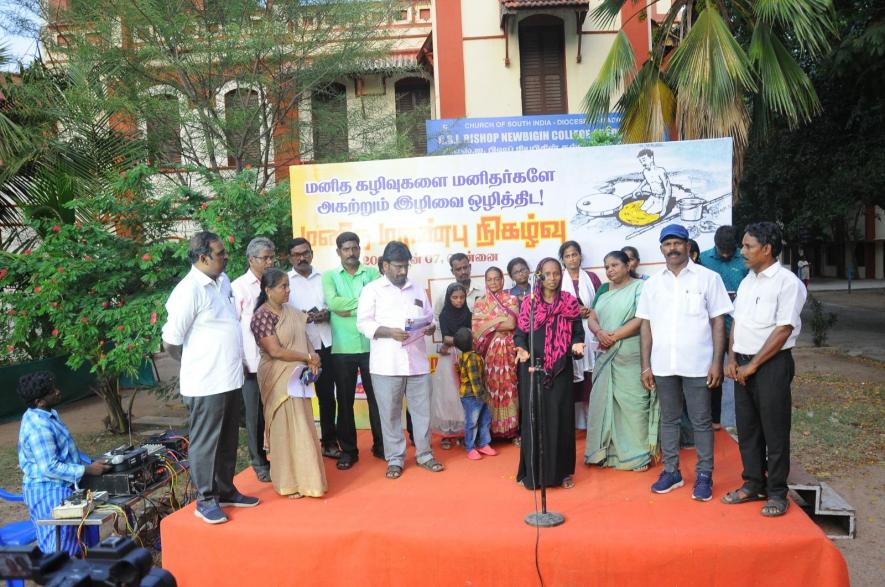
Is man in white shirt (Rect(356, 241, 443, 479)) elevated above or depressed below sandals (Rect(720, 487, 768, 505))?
above

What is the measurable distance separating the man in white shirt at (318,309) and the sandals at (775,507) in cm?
296

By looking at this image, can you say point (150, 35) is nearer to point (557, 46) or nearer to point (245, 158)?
point (245, 158)

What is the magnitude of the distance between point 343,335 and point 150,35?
261 inches

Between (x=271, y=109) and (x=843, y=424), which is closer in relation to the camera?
(x=843, y=424)

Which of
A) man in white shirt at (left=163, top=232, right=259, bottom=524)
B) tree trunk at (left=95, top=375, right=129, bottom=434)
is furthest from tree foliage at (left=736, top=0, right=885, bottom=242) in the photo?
tree trunk at (left=95, top=375, right=129, bottom=434)

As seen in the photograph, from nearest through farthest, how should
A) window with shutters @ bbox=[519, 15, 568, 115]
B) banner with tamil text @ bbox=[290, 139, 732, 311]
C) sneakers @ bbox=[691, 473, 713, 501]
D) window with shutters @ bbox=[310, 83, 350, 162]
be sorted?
sneakers @ bbox=[691, 473, 713, 501] < banner with tamil text @ bbox=[290, 139, 732, 311] < window with shutters @ bbox=[310, 83, 350, 162] < window with shutters @ bbox=[519, 15, 568, 115]

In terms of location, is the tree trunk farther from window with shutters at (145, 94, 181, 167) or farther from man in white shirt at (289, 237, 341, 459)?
man in white shirt at (289, 237, 341, 459)

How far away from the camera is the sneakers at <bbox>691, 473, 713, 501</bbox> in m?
3.97

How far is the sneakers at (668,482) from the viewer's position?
4.16m

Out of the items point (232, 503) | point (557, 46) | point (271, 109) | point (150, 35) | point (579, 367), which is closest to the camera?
point (232, 503)

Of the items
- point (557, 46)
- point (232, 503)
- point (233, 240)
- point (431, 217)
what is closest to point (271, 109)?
point (233, 240)

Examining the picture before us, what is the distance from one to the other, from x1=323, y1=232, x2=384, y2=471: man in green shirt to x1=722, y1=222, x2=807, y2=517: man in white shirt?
2.55 meters

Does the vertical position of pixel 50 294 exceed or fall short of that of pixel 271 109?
it falls short

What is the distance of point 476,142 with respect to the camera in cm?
1212
